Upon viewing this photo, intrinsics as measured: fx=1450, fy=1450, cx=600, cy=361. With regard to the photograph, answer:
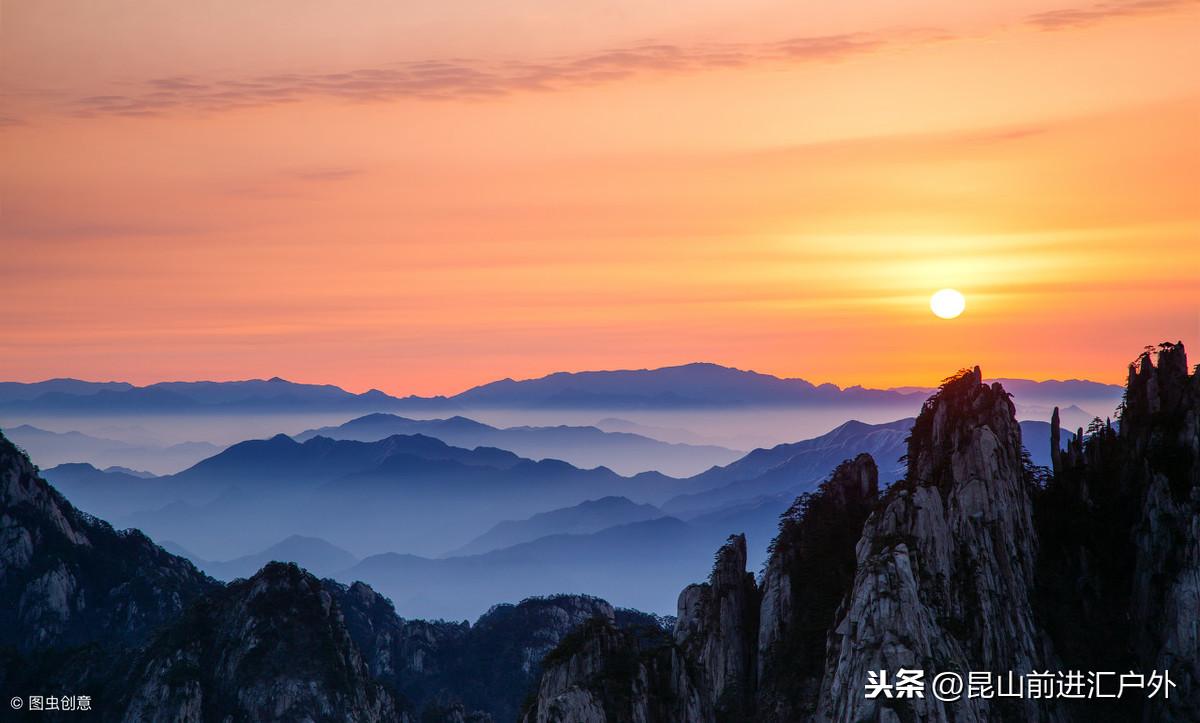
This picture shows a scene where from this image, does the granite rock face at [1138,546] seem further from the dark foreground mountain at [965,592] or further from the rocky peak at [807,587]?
the rocky peak at [807,587]

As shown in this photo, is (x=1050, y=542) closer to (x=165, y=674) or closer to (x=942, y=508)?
(x=942, y=508)

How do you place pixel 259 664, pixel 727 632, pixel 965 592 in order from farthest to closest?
pixel 259 664, pixel 727 632, pixel 965 592

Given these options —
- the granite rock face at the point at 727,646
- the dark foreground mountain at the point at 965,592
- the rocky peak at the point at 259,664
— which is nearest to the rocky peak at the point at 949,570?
the dark foreground mountain at the point at 965,592

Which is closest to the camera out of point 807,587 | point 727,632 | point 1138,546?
point 1138,546

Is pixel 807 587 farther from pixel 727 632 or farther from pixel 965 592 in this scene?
pixel 965 592

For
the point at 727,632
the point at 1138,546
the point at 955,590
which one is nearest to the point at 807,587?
the point at 727,632

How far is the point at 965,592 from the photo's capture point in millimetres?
97562

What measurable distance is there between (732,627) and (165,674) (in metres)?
84.1


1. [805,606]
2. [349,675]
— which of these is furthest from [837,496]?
[349,675]

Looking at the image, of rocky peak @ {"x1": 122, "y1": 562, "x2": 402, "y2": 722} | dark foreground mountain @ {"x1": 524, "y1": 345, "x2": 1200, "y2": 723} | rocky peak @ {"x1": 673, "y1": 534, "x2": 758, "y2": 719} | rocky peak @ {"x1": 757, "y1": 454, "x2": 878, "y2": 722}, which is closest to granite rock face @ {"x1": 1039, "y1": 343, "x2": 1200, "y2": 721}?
dark foreground mountain @ {"x1": 524, "y1": 345, "x2": 1200, "y2": 723}

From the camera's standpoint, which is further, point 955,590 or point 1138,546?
point 1138,546

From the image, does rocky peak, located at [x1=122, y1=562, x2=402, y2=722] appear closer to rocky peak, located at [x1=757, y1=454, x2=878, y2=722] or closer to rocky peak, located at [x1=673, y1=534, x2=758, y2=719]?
rocky peak, located at [x1=673, y1=534, x2=758, y2=719]

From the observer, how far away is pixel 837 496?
116250mm

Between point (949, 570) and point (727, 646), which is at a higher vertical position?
point (949, 570)
